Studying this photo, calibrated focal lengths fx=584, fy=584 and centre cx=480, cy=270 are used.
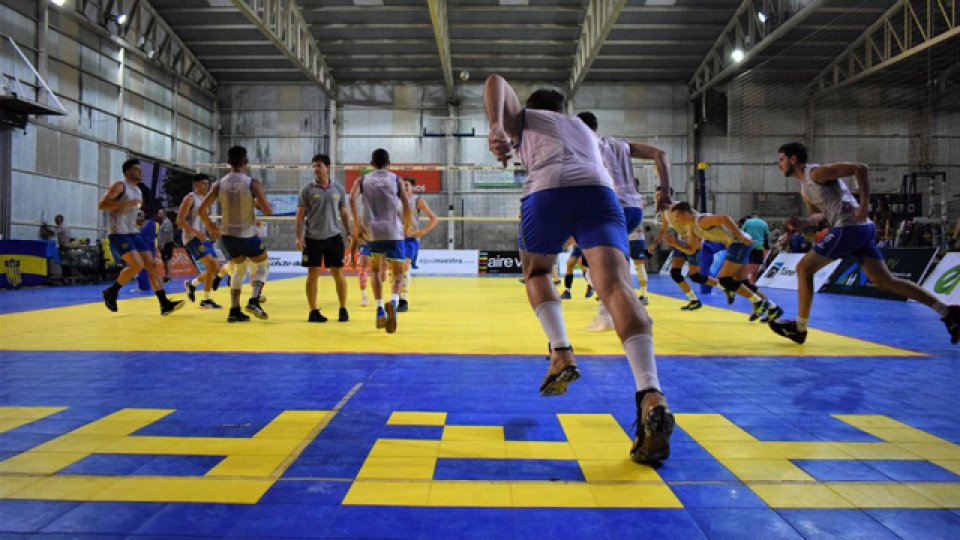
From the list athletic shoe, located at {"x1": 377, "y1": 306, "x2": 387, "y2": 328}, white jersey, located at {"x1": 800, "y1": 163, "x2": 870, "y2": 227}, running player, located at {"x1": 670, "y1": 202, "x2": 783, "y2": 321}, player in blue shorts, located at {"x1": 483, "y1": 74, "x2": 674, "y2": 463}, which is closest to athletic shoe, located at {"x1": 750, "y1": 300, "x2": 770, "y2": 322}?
running player, located at {"x1": 670, "y1": 202, "x2": 783, "y2": 321}

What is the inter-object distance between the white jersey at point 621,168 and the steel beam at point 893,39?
1611 cm

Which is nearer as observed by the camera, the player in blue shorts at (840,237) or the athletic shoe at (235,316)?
the player in blue shorts at (840,237)

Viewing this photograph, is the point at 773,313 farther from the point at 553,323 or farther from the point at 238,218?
the point at 238,218

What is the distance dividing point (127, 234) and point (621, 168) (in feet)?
21.0

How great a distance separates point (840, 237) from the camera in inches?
215

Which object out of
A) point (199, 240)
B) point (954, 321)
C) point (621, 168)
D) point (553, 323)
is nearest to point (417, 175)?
point (199, 240)

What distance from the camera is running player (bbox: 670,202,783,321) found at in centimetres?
750

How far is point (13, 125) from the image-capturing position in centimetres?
1741

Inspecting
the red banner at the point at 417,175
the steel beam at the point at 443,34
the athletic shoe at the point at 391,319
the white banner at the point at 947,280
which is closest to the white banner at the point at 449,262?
the red banner at the point at 417,175

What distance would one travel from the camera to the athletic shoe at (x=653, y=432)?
2334 millimetres

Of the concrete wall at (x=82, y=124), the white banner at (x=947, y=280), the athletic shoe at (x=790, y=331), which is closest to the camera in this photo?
the athletic shoe at (x=790, y=331)

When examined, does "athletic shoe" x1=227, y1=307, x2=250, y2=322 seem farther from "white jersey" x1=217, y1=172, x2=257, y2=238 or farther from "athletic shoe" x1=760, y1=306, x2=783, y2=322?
"athletic shoe" x1=760, y1=306, x2=783, y2=322

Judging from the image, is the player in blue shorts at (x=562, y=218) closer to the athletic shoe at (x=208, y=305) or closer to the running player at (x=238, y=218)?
the running player at (x=238, y=218)

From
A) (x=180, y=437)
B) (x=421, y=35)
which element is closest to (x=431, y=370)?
(x=180, y=437)
